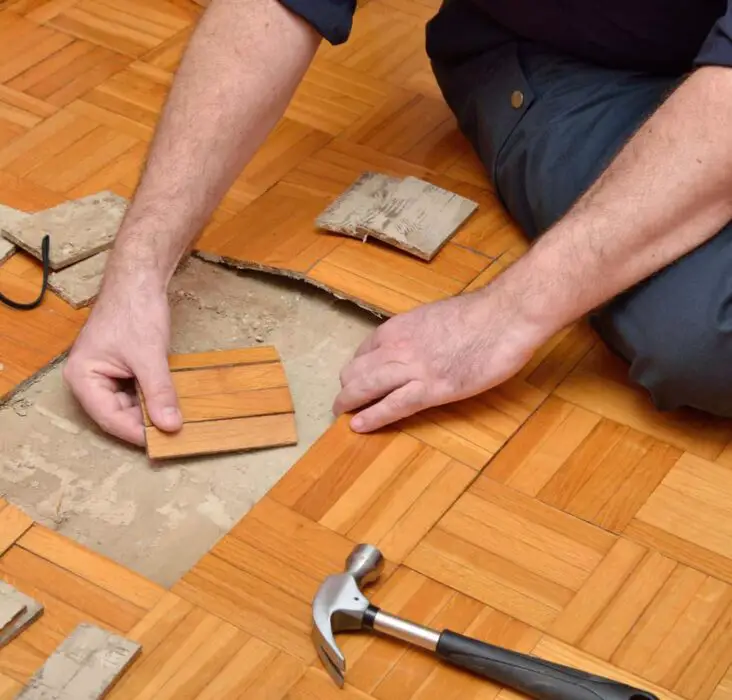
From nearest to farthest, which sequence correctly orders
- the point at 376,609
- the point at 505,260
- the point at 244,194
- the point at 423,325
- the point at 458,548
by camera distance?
the point at 376,609 < the point at 458,548 < the point at 423,325 < the point at 505,260 < the point at 244,194

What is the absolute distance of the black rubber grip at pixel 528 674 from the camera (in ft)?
3.42

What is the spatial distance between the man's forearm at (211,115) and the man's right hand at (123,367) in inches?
3.7

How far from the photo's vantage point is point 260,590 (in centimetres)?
118

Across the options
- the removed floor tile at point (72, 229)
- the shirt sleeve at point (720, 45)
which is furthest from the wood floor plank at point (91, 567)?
the shirt sleeve at point (720, 45)

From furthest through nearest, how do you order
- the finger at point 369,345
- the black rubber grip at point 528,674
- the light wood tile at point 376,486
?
1. the finger at point 369,345
2. the light wood tile at point 376,486
3. the black rubber grip at point 528,674

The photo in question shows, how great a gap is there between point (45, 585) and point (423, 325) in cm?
51

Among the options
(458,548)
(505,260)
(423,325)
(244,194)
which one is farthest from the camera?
(244,194)

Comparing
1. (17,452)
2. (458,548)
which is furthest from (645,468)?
(17,452)

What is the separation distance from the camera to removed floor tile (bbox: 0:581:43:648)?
3.66 ft

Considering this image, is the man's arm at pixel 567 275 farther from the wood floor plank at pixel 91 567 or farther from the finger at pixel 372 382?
the wood floor plank at pixel 91 567

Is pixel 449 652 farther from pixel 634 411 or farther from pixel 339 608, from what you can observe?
pixel 634 411

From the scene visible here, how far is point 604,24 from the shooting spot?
5.10 feet

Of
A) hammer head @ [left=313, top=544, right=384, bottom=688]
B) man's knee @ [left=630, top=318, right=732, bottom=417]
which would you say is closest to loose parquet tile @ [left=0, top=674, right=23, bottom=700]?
hammer head @ [left=313, top=544, right=384, bottom=688]

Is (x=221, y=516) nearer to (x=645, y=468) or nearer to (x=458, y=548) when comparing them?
(x=458, y=548)
